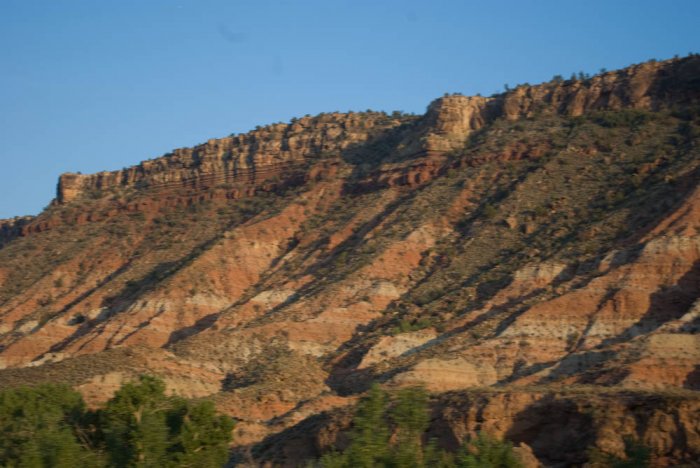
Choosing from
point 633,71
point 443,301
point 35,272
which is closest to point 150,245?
point 35,272

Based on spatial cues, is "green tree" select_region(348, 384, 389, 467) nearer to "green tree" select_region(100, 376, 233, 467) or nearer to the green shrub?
"green tree" select_region(100, 376, 233, 467)

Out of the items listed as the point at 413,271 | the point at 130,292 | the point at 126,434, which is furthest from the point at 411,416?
the point at 130,292

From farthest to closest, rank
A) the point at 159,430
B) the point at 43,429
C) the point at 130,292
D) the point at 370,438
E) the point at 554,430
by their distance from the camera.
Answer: the point at 130,292 < the point at 554,430 < the point at 159,430 < the point at 43,429 < the point at 370,438

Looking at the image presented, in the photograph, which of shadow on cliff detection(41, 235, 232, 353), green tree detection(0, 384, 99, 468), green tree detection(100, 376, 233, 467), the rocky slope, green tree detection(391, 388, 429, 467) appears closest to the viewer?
green tree detection(391, 388, 429, 467)

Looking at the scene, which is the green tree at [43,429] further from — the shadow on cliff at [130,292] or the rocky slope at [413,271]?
the shadow on cliff at [130,292]

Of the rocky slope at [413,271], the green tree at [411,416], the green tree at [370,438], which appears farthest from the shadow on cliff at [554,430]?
the green tree at [370,438]

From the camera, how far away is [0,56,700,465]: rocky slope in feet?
127

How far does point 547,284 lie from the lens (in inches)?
1994

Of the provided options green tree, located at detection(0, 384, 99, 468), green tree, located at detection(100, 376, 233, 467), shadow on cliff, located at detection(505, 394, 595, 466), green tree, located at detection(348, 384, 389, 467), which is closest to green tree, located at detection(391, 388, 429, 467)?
green tree, located at detection(348, 384, 389, 467)

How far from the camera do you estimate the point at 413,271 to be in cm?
5981

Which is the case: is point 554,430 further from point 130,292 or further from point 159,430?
point 130,292

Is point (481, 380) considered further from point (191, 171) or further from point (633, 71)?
point (191, 171)

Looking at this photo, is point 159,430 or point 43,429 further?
point 159,430

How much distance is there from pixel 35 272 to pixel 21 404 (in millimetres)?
48895
